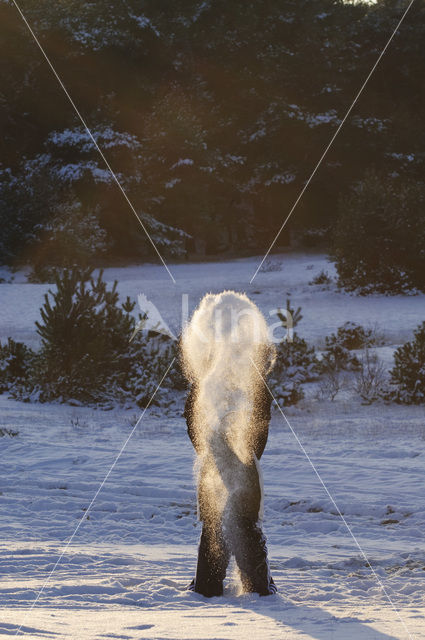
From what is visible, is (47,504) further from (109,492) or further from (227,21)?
(227,21)

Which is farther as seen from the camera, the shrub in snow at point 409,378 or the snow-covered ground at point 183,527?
the shrub in snow at point 409,378

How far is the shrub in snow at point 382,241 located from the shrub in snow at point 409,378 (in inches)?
522

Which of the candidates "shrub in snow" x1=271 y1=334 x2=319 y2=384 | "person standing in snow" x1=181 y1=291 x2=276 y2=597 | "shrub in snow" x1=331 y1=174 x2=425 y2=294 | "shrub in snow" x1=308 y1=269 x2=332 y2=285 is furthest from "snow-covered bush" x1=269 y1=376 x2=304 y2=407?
"shrub in snow" x1=308 y1=269 x2=332 y2=285

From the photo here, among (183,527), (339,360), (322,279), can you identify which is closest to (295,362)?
(339,360)

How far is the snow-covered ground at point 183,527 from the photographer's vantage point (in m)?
4.59

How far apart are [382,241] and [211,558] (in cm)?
2272

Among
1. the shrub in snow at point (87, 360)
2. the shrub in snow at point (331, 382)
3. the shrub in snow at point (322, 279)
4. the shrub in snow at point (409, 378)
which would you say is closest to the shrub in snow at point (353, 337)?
the shrub in snow at point (331, 382)

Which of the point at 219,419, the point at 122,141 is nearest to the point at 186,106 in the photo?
the point at 122,141

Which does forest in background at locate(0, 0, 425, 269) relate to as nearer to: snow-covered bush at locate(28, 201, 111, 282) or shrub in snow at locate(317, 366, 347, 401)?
snow-covered bush at locate(28, 201, 111, 282)

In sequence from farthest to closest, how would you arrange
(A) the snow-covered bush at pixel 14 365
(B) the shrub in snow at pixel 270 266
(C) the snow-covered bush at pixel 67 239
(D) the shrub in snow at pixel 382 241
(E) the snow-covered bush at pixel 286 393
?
(B) the shrub in snow at pixel 270 266 < (C) the snow-covered bush at pixel 67 239 < (D) the shrub in snow at pixel 382 241 < (A) the snow-covered bush at pixel 14 365 < (E) the snow-covered bush at pixel 286 393

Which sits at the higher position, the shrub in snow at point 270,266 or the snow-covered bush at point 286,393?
→ the shrub in snow at point 270,266

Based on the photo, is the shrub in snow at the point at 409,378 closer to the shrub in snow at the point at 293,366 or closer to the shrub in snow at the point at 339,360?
the shrub in snow at the point at 339,360

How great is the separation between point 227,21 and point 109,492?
3838cm

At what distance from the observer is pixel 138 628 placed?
435cm
